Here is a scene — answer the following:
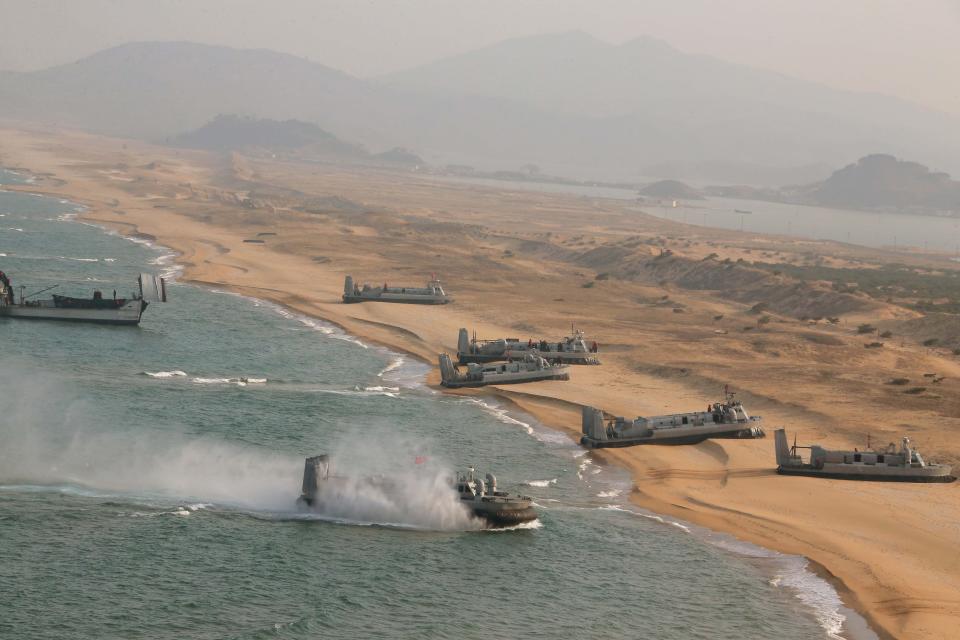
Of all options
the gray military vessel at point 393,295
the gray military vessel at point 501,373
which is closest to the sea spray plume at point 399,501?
the gray military vessel at point 501,373

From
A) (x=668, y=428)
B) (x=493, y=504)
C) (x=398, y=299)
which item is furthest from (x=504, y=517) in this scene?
(x=398, y=299)

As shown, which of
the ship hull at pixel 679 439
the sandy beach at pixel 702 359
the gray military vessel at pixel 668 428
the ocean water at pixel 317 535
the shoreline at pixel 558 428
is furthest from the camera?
the gray military vessel at pixel 668 428

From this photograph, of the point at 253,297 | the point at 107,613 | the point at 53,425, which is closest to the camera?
the point at 107,613

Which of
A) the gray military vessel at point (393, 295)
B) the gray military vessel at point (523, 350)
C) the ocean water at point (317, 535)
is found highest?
the gray military vessel at point (393, 295)

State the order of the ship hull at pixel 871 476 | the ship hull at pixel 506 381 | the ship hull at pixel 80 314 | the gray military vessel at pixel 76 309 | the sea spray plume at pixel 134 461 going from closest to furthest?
the sea spray plume at pixel 134 461 → the ship hull at pixel 871 476 → the ship hull at pixel 506 381 → the ship hull at pixel 80 314 → the gray military vessel at pixel 76 309

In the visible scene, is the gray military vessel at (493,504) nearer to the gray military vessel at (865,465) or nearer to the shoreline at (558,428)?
the shoreline at (558,428)

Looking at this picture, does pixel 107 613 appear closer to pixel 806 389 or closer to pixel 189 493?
pixel 189 493

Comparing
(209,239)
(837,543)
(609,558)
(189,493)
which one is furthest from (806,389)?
(209,239)

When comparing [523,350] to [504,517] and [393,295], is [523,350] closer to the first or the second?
[393,295]
